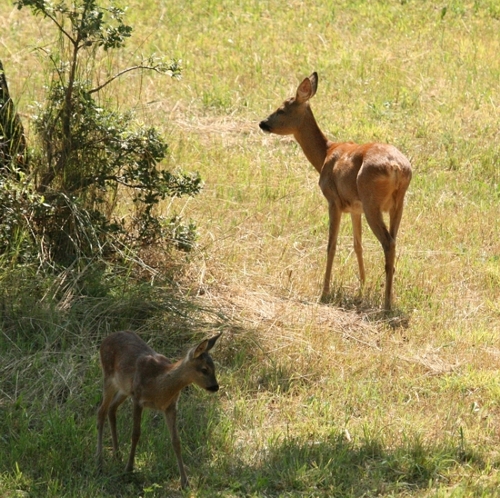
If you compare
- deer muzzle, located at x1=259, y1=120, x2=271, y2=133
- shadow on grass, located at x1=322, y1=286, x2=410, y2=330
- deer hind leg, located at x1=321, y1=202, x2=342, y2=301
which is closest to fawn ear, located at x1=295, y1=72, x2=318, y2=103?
deer muzzle, located at x1=259, y1=120, x2=271, y2=133

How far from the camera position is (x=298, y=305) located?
9039 millimetres

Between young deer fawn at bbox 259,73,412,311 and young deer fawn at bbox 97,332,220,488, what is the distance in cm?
316

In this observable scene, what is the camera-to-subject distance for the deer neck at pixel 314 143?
10.6 meters

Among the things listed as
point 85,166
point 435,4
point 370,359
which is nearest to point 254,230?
point 85,166

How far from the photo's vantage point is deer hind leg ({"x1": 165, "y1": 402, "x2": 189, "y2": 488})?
6.19 metres

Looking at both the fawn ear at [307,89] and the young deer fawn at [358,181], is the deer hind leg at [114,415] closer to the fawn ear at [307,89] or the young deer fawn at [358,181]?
the young deer fawn at [358,181]

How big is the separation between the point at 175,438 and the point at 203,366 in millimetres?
494

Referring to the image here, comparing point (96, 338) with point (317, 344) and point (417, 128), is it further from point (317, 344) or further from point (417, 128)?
point (417, 128)

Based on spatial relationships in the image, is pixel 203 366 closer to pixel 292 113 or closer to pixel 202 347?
pixel 202 347

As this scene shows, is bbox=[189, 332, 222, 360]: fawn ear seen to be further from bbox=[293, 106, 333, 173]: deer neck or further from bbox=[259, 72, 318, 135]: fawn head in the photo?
bbox=[259, 72, 318, 135]: fawn head

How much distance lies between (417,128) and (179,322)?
20.3 ft

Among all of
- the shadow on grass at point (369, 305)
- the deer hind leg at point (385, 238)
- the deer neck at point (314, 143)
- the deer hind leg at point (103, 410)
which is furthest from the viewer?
the deer neck at point (314, 143)

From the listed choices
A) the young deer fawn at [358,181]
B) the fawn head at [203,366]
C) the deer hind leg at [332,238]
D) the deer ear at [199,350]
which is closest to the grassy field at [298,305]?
the deer hind leg at [332,238]

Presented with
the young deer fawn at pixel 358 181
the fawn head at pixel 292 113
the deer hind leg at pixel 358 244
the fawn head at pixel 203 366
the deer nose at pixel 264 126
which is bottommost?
the fawn head at pixel 203 366
